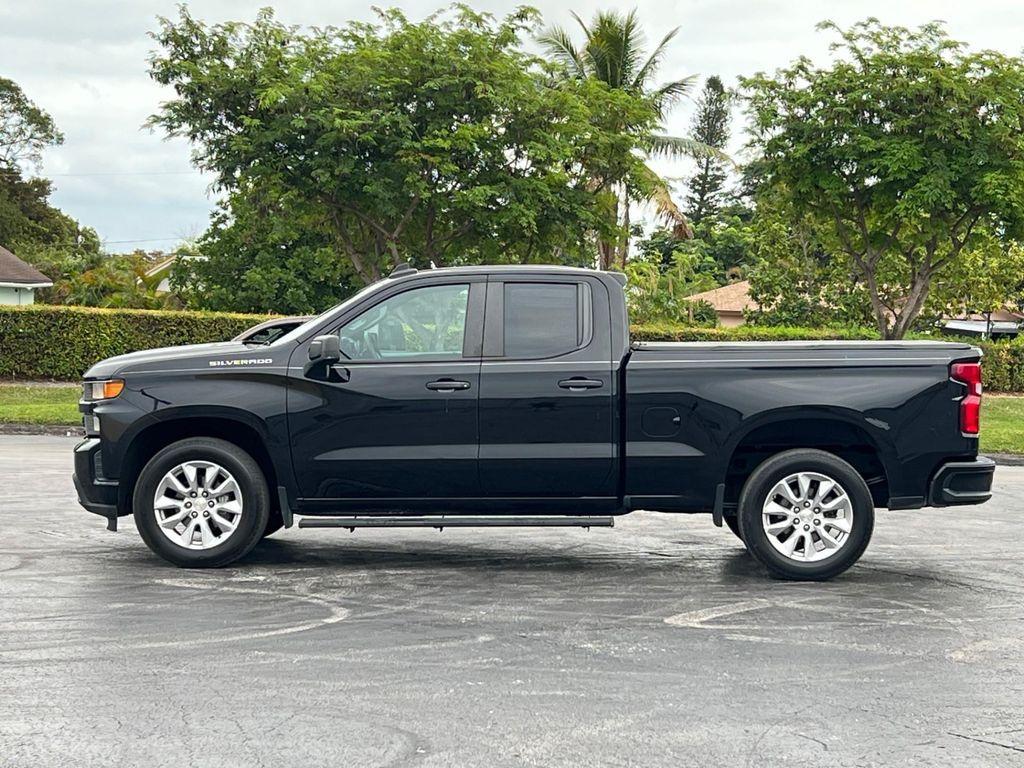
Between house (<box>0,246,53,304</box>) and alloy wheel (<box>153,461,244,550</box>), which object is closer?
alloy wheel (<box>153,461,244,550</box>)

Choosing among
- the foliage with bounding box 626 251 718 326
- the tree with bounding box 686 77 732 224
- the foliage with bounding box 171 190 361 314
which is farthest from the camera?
the tree with bounding box 686 77 732 224

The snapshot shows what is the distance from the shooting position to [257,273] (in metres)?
39.4

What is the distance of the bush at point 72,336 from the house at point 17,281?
2574 centimetres

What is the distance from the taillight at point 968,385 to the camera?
26.0ft

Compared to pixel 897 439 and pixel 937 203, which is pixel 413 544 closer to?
pixel 897 439

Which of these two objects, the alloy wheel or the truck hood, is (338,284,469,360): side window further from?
the alloy wheel

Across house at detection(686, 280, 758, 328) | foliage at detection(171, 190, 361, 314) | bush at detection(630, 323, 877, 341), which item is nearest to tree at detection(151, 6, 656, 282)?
bush at detection(630, 323, 877, 341)

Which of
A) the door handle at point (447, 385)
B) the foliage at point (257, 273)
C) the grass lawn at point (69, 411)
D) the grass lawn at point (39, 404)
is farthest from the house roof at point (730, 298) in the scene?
the door handle at point (447, 385)

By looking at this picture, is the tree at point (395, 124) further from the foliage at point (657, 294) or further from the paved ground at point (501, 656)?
the paved ground at point (501, 656)

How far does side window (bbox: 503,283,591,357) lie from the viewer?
8078mm

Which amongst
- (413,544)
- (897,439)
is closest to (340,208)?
(413,544)

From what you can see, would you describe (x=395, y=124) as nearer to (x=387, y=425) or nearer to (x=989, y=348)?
(x=989, y=348)

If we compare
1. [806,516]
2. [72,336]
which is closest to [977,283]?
[72,336]

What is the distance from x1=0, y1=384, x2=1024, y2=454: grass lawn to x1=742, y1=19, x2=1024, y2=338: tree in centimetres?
385
